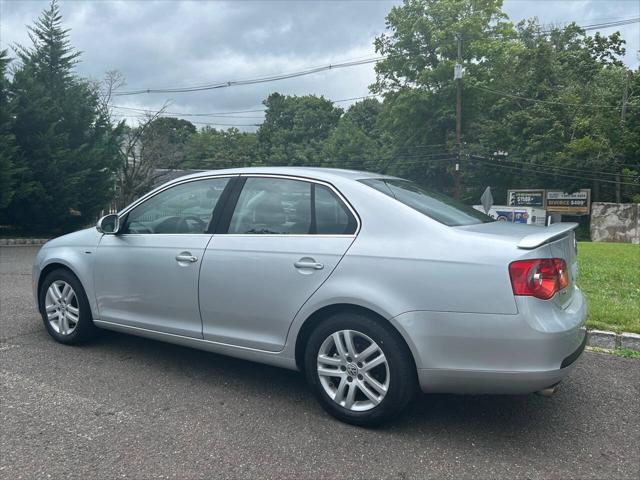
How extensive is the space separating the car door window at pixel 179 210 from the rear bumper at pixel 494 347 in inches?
70.6

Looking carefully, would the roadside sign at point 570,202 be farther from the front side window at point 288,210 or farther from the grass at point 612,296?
the front side window at point 288,210

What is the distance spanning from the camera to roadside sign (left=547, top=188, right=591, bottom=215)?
127 ft

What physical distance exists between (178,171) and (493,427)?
4318 centimetres

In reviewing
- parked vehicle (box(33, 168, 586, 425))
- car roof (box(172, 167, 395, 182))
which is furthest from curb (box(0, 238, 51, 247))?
car roof (box(172, 167, 395, 182))

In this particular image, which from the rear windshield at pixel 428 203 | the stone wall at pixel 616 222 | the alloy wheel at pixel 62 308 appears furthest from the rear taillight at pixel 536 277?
the stone wall at pixel 616 222

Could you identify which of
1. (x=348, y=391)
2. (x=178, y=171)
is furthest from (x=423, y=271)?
(x=178, y=171)

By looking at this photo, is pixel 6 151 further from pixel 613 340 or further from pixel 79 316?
pixel 613 340

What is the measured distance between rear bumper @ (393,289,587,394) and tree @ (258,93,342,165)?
5712 centimetres

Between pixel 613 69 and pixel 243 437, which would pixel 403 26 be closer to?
pixel 613 69

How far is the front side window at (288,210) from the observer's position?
3.46m

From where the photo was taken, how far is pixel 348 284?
317 centimetres

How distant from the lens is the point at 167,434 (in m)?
3.11

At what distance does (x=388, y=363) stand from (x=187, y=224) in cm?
194

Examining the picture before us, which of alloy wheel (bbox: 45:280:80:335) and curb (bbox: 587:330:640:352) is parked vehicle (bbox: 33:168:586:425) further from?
curb (bbox: 587:330:640:352)
